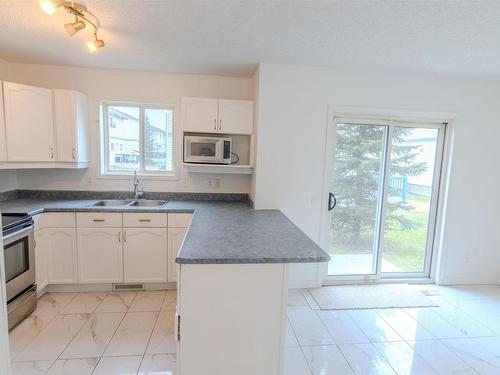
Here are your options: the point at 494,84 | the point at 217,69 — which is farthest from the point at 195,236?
the point at 494,84

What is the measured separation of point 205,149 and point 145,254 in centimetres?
129

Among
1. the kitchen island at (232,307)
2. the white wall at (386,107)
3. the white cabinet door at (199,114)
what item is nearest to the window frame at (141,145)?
the white cabinet door at (199,114)

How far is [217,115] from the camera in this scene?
313 centimetres

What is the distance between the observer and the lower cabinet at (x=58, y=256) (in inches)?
110

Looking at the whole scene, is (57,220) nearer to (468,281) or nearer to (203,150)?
(203,150)

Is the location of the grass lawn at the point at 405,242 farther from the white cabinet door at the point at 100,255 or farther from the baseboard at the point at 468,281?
the white cabinet door at the point at 100,255

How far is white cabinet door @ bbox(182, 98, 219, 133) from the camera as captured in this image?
3111 millimetres

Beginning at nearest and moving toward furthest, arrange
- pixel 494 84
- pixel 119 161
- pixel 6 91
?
pixel 6 91 → pixel 494 84 → pixel 119 161

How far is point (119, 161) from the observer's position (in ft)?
A: 11.4

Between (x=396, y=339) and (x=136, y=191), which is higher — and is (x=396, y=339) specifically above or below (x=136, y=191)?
below

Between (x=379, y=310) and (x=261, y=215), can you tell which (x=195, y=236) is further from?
(x=379, y=310)

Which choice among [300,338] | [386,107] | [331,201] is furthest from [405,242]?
[300,338]

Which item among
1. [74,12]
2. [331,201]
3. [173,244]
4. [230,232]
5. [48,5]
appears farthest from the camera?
[331,201]

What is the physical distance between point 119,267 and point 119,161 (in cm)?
130
